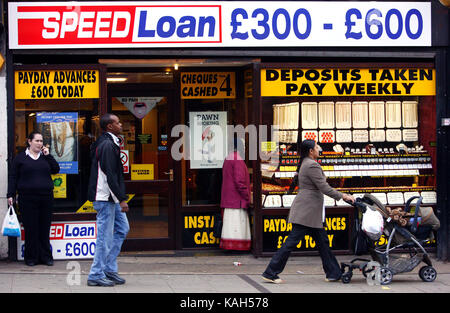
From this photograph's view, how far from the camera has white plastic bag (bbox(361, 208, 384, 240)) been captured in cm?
851

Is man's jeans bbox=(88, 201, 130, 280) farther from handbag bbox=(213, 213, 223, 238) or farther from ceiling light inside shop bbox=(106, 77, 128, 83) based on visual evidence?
ceiling light inside shop bbox=(106, 77, 128, 83)

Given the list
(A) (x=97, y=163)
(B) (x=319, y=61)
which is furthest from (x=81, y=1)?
(B) (x=319, y=61)

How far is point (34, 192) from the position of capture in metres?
9.66

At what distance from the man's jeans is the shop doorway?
8.15 ft

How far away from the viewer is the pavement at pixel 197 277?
8.42 metres

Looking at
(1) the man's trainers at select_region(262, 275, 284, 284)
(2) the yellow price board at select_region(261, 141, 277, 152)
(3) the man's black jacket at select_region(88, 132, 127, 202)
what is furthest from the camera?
(2) the yellow price board at select_region(261, 141, 277, 152)

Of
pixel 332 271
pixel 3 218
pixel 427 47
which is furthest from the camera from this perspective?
pixel 427 47

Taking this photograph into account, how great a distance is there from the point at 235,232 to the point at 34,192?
3.11 metres

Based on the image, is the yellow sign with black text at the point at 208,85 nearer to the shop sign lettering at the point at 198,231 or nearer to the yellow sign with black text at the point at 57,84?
the yellow sign with black text at the point at 57,84

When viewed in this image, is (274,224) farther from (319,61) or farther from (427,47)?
(427,47)

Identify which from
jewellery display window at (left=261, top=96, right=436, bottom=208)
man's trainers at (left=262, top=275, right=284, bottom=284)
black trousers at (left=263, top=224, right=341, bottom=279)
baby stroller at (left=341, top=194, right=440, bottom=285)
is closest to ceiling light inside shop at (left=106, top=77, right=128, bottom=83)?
jewellery display window at (left=261, top=96, right=436, bottom=208)

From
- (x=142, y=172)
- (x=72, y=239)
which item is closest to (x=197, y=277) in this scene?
(x=72, y=239)

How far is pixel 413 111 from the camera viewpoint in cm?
1108

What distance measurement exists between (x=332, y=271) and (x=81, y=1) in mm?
5274
